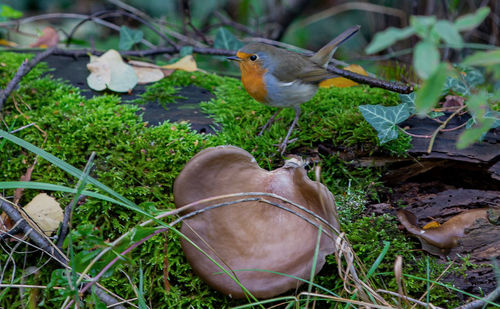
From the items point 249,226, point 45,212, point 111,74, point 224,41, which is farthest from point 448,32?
point 224,41

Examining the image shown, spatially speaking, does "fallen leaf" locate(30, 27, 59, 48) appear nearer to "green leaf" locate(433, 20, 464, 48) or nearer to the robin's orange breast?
the robin's orange breast

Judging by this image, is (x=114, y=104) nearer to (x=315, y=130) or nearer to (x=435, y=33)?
(x=315, y=130)

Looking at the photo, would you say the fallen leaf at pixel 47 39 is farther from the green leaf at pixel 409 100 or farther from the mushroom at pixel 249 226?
the green leaf at pixel 409 100

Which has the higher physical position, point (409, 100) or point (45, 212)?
point (409, 100)

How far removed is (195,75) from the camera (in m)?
3.63

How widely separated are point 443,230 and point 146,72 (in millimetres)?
2523

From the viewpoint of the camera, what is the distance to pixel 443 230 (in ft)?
7.77

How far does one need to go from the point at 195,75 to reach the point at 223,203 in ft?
6.06

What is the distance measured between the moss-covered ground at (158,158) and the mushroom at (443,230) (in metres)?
0.08

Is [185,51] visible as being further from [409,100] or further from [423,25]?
[423,25]

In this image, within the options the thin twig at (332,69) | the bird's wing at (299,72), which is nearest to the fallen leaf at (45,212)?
the thin twig at (332,69)

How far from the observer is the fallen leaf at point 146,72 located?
345 cm

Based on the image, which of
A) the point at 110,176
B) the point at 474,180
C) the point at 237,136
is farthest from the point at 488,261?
the point at 110,176

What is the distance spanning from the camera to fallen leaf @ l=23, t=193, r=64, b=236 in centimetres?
244
